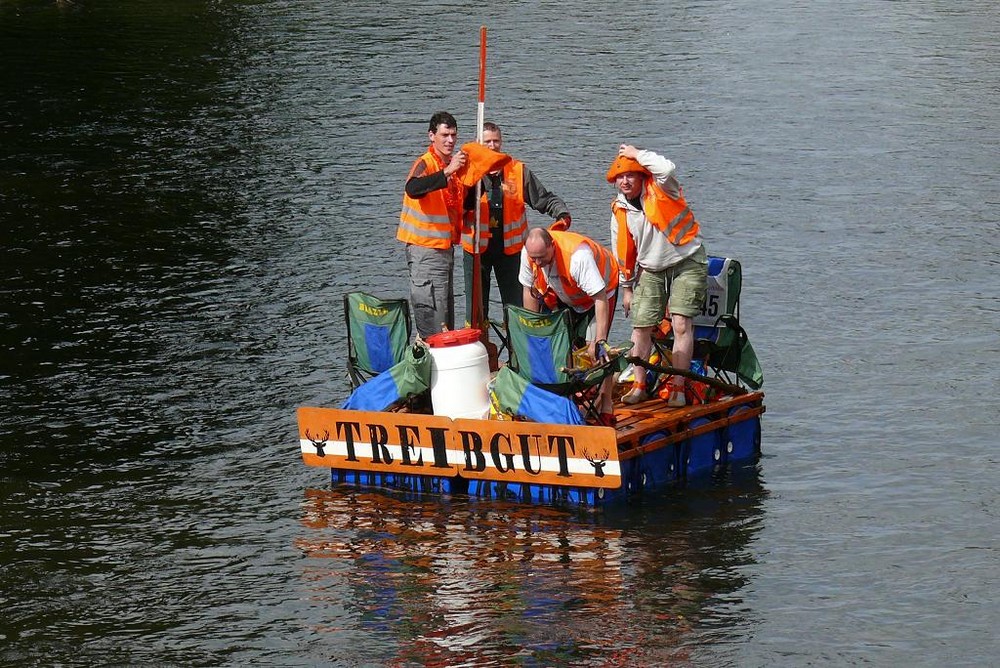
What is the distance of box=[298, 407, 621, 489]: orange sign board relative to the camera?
1037 centimetres

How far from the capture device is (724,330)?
11.7m

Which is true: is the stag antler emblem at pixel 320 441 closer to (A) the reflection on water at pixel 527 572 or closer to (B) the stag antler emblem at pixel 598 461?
(A) the reflection on water at pixel 527 572

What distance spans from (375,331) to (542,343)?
131 centimetres

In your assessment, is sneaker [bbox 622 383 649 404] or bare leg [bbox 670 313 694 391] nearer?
bare leg [bbox 670 313 694 391]

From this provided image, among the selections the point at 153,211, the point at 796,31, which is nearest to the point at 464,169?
the point at 153,211

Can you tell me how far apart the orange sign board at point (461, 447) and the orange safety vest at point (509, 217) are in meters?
1.66

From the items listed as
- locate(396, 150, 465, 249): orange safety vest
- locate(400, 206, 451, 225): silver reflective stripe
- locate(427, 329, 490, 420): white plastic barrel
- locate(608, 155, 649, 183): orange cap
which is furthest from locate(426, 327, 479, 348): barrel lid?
locate(608, 155, 649, 183): orange cap

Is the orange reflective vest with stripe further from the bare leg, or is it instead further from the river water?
the river water

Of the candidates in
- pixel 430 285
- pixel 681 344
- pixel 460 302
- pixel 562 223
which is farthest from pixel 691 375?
pixel 460 302

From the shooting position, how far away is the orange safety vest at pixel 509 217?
11773 millimetres

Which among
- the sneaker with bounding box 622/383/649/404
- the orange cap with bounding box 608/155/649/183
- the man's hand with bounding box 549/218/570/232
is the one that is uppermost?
the orange cap with bounding box 608/155/649/183

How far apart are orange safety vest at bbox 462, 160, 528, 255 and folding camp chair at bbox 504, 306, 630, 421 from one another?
113 centimetres

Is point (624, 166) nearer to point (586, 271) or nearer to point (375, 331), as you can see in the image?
point (586, 271)

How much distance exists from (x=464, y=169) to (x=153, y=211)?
9256 mm
